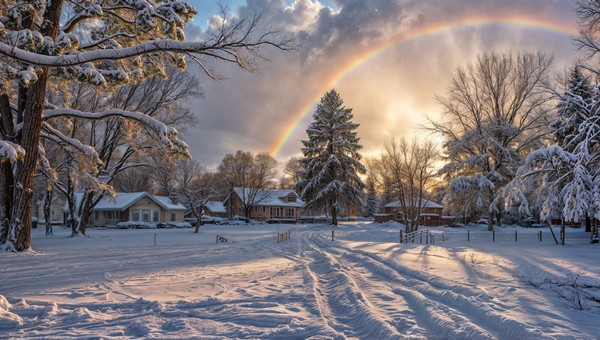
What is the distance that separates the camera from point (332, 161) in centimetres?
4888

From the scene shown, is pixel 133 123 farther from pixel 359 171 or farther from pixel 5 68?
pixel 359 171

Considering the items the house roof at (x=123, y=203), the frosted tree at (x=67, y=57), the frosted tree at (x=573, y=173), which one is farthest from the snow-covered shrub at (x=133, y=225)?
the frosted tree at (x=573, y=173)

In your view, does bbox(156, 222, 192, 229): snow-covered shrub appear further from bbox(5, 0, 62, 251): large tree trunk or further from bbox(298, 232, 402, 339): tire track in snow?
bbox(298, 232, 402, 339): tire track in snow

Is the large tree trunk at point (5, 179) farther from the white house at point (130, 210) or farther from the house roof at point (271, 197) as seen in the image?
the house roof at point (271, 197)

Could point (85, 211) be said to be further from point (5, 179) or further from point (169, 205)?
point (169, 205)

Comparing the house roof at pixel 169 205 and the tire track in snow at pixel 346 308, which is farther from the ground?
the house roof at pixel 169 205

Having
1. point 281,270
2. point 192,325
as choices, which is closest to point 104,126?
point 281,270

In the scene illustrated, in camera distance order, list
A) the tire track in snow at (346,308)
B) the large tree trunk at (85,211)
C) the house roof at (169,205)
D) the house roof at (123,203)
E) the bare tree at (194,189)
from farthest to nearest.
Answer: the house roof at (169,205), the house roof at (123,203), the bare tree at (194,189), the large tree trunk at (85,211), the tire track in snow at (346,308)

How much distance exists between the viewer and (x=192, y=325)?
6.12 meters

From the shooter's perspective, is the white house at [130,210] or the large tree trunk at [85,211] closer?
the large tree trunk at [85,211]

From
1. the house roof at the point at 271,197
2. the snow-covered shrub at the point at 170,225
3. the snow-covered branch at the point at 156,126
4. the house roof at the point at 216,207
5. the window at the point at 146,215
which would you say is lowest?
the snow-covered shrub at the point at 170,225

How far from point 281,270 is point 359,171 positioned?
3901 cm

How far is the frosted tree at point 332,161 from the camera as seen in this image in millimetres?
49062

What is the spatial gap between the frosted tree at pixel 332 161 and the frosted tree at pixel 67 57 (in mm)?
34199
